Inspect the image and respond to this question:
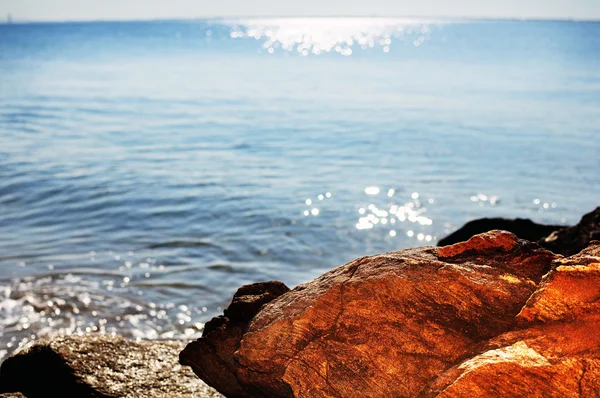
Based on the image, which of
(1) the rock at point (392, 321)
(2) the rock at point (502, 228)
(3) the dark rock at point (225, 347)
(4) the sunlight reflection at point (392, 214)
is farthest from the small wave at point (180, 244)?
(1) the rock at point (392, 321)

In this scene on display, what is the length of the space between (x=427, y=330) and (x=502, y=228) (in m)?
4.68

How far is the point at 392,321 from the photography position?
4.09 m

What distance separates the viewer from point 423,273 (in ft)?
13.8

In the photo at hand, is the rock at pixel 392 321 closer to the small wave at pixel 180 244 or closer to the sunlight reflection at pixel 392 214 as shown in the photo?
the small wave at pixel 180 244

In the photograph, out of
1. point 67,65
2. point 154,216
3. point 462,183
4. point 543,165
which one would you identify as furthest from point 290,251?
point 67,65

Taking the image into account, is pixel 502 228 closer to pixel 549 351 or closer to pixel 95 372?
pixel 549 351

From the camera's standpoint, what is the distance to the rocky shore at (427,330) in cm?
363

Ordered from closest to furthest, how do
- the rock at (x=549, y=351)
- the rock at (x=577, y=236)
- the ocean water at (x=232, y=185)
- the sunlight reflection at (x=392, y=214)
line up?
the rock at (x=549, y=351), the rock at (x=577, y=236), the ocean water at (x=232, y=185), the sunlight reflection at (x=392, y=214)

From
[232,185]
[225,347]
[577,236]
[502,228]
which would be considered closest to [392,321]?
[225,347]

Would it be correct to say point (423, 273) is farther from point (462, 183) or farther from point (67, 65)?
point (67, 65)

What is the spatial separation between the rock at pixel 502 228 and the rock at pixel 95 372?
13.3 feet

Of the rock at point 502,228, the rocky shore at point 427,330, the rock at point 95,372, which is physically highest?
the rocky shore at point 427,330

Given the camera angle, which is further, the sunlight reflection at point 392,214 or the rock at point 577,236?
the sunlight reflection at point 392,214

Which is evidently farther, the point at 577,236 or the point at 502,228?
the point at 502,228
